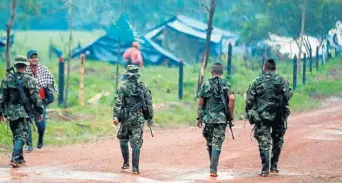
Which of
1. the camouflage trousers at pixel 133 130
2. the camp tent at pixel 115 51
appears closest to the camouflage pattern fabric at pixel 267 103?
the camouflage trousers at pixel 133 130

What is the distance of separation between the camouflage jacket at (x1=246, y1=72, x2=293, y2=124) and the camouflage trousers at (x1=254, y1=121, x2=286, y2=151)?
15 centimetres

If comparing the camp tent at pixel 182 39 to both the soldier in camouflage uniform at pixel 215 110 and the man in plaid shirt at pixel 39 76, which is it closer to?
the man in plaid shirt at pixel 39 76

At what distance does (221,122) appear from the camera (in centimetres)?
1323

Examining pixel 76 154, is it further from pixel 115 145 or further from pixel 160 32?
pixel 160 32

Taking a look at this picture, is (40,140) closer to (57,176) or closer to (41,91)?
(41,91)

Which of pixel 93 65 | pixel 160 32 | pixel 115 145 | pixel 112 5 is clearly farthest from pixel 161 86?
pixel 112 5

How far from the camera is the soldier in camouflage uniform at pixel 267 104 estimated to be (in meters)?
13.4

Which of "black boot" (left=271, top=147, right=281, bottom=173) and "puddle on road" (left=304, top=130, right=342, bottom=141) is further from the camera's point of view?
"puddle on road" (left=304, top=130, right=342, bottom=141)

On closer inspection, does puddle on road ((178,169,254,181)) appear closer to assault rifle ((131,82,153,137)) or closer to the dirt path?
the dirt path

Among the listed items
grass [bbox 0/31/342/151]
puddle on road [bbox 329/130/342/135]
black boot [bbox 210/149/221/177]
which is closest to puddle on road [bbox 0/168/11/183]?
black boot [bbox 210/149/221/177]

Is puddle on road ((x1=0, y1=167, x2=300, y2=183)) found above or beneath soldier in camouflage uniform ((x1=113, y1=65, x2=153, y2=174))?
beneath

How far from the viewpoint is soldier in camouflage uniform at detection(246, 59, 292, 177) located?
44.1 feet

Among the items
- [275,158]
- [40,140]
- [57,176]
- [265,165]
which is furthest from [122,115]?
[40,140]

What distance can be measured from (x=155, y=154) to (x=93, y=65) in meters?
25.4
